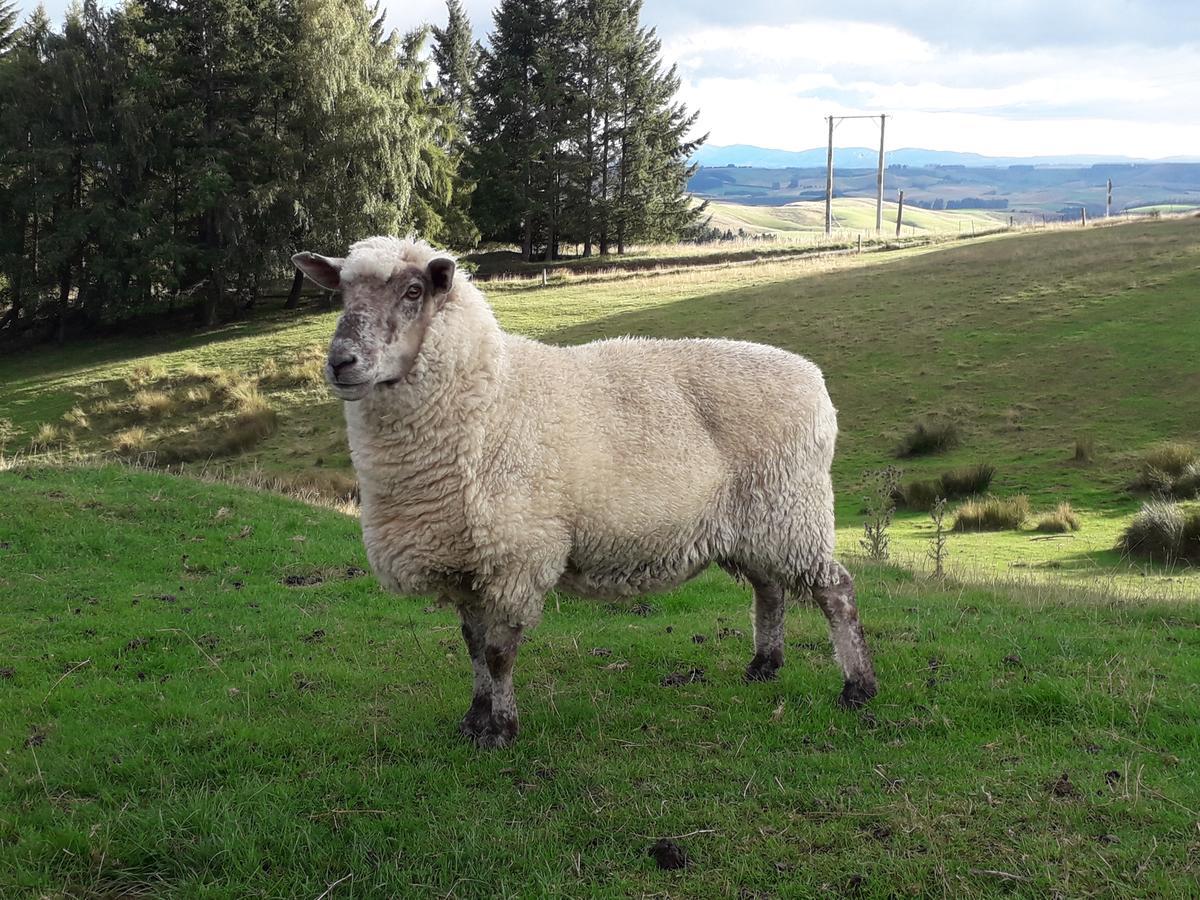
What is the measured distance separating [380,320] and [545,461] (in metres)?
1.27

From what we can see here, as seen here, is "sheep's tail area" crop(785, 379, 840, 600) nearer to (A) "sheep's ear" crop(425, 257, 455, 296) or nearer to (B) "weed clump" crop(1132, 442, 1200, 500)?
(A) "sheep's ear" crop(425, 257, 455, 296)

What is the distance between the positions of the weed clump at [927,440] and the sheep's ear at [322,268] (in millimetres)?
18511

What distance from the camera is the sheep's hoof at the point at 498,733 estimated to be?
5531 mm

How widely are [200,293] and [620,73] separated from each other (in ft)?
94.5

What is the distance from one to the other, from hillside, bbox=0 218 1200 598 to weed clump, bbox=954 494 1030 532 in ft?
1.73

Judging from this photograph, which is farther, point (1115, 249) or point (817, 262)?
point (817, 262)

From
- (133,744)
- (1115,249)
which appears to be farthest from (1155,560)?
(1115,249)

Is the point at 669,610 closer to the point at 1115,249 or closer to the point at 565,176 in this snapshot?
the point at 1115,249

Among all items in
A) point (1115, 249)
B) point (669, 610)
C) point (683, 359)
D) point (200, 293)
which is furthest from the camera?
point (200, 293)

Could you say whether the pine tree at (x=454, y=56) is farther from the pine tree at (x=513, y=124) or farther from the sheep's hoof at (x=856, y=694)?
the sheep's hoof at (x=856, y=694)

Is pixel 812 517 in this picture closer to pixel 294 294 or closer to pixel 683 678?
pixel 683 678

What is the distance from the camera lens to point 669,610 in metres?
8.94

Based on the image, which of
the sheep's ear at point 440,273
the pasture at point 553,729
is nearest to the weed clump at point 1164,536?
the pasture at point 553,729

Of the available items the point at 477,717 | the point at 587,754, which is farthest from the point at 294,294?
the point at 587,754
